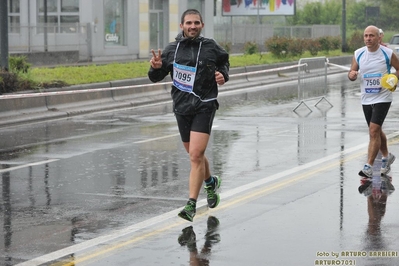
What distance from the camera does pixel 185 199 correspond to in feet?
33.5

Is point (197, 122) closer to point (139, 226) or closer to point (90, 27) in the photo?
point (139, 226)

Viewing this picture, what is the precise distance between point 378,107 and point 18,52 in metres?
26.1

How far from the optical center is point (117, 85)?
23.4 m

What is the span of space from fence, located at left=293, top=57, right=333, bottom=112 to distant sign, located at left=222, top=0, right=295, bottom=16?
40947 mm

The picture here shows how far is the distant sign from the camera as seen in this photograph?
6375cm

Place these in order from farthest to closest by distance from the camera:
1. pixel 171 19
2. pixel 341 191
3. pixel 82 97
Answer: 1. pixel 171 19
2. pixel 82 97
3. pixel 341 191

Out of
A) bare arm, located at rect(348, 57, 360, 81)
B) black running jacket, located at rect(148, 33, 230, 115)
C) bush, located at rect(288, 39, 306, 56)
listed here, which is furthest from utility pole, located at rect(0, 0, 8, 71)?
bush, located at rect(288, 39, 306, 56)

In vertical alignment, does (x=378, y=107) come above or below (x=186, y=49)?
below

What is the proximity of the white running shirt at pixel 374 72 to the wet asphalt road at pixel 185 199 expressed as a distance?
967 mm

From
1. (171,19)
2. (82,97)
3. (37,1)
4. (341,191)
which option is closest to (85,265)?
(341,191)

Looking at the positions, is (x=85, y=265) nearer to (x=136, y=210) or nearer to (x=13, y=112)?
(x=136, y=210)

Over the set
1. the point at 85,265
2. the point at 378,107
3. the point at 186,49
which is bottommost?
the point at 85,265

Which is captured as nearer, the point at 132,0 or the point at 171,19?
the point at 132,0

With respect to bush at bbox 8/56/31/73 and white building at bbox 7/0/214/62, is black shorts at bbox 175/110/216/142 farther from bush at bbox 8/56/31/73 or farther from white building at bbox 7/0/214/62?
white building at bbox 7/0/214/62
